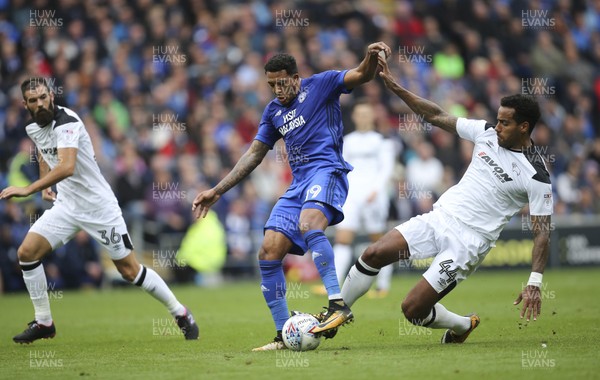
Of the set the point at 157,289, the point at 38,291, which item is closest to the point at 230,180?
the point at 157,289

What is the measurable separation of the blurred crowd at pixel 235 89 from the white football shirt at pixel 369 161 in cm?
456

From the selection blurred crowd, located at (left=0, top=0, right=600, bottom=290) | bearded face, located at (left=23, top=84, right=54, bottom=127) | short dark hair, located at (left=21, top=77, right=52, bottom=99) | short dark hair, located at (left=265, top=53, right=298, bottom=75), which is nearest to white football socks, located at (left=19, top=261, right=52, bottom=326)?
bearded face, located at (left=23, top=84, right=54, bottom=127)

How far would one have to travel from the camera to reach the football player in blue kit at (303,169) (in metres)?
8.86

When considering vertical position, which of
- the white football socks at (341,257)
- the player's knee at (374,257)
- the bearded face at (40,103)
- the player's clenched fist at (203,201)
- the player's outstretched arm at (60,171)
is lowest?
the white football socks at (341,257)

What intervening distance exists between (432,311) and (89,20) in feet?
49.6

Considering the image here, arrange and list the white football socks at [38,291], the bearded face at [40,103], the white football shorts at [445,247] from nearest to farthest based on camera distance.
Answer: the white football shorts at [445,247] → the bearded face at [40,103] → the white football socks at [38,291]

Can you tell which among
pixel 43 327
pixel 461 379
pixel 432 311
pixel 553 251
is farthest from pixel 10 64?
pixel 461 379

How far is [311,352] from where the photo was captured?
341 inches

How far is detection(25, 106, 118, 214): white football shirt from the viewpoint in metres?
10.4

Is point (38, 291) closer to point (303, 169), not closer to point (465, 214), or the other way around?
point (303, 169)

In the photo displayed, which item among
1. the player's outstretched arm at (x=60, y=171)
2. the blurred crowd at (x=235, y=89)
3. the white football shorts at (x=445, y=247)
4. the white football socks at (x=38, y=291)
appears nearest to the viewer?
the white football shorts at (x=445, y=247)

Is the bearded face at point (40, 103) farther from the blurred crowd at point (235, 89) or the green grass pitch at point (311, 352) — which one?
the blurred crowd at point (235, 89)

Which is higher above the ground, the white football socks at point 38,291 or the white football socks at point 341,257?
the white football socks at point 38,291

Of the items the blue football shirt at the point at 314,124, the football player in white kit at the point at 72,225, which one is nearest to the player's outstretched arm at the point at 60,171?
the football player in white kit at the point at 72,225
